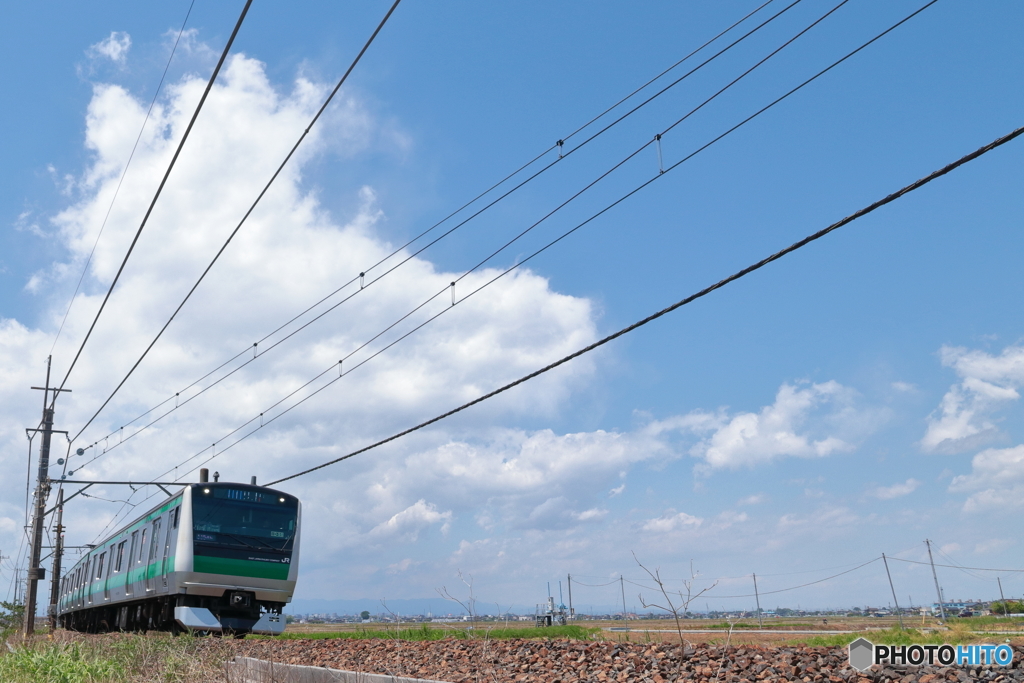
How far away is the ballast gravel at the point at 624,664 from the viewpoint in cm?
720

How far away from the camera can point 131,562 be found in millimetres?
21516

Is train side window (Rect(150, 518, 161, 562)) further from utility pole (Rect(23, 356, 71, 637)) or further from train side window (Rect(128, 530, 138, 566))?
utility pole (Rect(23, 356, 71, 637))

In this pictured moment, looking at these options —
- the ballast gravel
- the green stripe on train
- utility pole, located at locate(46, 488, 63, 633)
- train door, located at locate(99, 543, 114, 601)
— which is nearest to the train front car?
the green stripe on train

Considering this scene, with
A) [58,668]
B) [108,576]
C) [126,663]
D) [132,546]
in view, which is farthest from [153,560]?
[58,668]

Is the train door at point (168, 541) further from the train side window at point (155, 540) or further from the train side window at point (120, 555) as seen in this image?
the train side window at point (120, 555)

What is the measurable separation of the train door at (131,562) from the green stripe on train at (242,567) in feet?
16.4

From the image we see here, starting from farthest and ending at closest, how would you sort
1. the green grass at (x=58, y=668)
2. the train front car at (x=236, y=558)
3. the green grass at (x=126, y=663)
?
the train front car at (x=236, y=558), the green grass at (x=58, y=668), the green grass at (x=126, y=663)

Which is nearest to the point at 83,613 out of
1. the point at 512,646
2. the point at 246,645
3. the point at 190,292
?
the point at 246,645

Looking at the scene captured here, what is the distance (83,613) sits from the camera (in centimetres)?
3170

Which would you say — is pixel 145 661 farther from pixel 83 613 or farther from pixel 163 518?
pixel 83 613

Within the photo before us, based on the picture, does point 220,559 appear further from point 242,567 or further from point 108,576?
point 108,576

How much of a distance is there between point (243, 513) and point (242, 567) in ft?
3.86

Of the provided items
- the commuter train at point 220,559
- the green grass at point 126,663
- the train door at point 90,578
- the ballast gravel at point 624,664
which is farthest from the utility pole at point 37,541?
the ballast gravel at point 624,664

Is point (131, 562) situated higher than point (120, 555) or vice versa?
point (120, 555)
